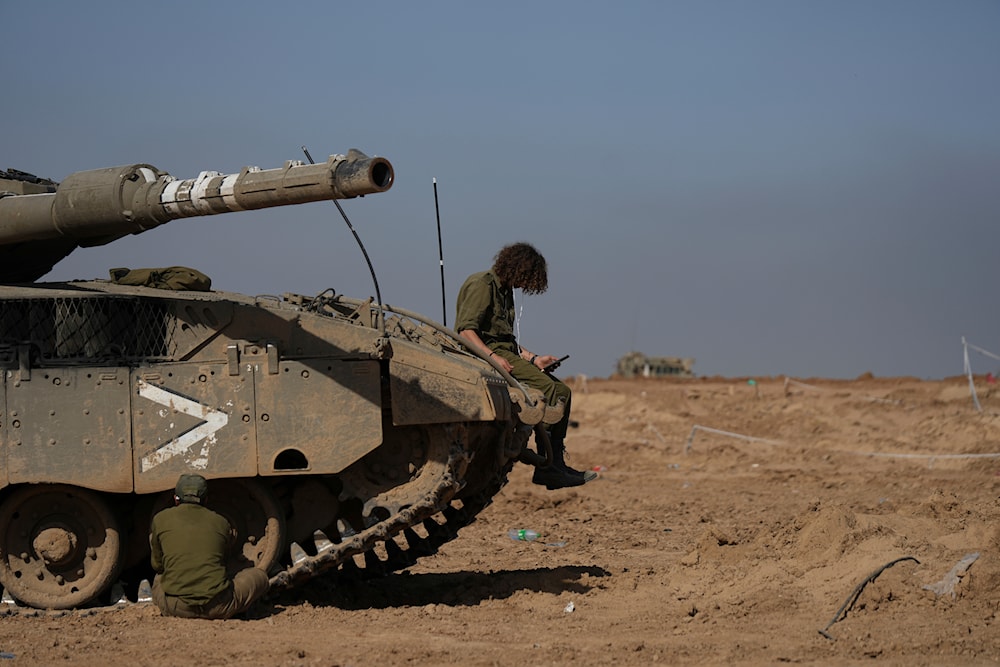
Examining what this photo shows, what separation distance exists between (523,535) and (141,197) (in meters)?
6.46

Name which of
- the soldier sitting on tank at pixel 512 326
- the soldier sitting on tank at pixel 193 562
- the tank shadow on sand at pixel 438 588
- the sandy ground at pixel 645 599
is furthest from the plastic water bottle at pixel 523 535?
the soldier sitting on tank at pixel 193 562

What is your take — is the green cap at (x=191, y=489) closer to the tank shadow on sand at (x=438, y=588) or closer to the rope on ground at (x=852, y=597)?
the tank shadow on sand at (x=438, y=588)

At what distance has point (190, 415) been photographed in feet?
30.1

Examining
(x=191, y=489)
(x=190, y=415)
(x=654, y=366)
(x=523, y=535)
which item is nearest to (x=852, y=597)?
(x=191, y=489)

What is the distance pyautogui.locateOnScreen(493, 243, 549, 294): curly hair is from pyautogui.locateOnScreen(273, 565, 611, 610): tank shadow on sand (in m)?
2.32

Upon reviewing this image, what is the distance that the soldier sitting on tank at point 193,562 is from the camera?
8633mm

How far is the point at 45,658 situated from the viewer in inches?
299

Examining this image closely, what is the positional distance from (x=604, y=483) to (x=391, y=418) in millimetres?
10598

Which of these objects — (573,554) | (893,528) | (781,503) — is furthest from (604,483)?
(893,528)

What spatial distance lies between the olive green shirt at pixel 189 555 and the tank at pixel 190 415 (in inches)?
19.9

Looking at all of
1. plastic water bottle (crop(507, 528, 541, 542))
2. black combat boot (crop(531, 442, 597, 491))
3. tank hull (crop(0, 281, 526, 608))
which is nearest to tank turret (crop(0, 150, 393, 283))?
tank hull (crop(0, 281, 526, 608))

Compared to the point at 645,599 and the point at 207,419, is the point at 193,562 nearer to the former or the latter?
the point at 207,419

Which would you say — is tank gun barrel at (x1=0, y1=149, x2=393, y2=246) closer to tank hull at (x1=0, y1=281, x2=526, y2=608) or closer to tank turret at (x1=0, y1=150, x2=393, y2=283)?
tank turret at (x1=0, y1=150, x2=393, y2=283)

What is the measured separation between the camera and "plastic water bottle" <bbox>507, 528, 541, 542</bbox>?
13.8 meters
